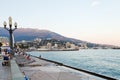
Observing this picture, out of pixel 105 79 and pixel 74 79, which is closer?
pixel 74 79

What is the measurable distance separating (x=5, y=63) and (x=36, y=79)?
985cm

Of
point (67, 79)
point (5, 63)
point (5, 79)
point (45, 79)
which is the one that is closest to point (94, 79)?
point (67, 79)

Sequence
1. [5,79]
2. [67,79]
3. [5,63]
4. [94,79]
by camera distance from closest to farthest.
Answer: [5,79], [67,79], [94,79], [5,63]

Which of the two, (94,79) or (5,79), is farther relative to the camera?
(94,79)

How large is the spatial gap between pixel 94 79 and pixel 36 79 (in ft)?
12.6

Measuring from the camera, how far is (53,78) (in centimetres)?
1731

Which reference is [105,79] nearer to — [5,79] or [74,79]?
[74,79]

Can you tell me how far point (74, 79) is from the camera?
55.1ft

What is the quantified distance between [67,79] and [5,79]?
3.90 m

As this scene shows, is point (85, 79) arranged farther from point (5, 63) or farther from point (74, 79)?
point (5, 63)

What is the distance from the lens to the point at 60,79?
54.7 ft

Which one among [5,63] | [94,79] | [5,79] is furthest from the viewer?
[5,63]

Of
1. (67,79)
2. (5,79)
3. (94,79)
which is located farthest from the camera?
(94,79)

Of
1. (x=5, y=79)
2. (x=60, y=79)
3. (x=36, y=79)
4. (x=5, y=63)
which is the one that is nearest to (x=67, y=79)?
(x=60, y=79)
